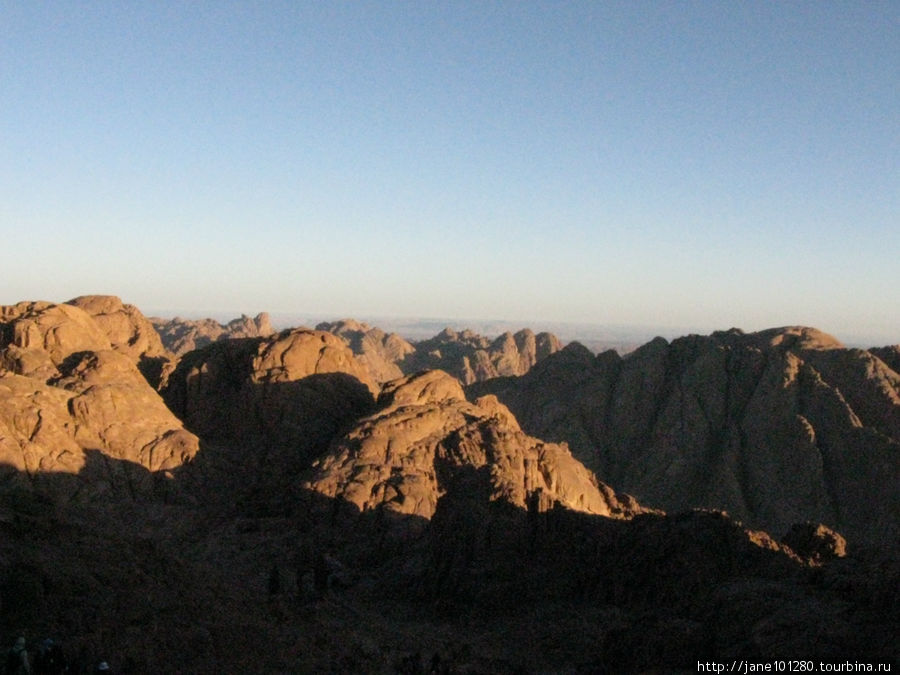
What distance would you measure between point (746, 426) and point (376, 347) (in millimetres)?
88264

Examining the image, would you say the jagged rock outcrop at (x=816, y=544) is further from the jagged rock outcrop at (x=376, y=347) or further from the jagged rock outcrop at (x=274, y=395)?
the jagged rock outcrop at (x=376, y=347)

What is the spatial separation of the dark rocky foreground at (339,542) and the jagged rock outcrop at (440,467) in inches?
5.8

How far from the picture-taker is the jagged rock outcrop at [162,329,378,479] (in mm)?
50094

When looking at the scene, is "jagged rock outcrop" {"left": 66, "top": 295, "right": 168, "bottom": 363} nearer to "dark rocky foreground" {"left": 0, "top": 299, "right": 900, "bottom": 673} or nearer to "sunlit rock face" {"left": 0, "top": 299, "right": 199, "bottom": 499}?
"dark rocky foreground" {"left": 0, "top": 299, "right": 900, "bottom": 673}

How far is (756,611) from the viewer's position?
2345 centimetres

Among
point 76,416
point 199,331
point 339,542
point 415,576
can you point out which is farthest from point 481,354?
point 415,576

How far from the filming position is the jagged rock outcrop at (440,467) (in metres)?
41.4

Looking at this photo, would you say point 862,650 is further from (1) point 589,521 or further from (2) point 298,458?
(2) point 298,458

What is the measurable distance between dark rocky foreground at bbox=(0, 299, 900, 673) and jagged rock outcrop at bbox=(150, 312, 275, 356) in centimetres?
8242

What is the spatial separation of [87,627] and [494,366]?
4436 inches

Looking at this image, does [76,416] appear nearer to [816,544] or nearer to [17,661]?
[17,661]

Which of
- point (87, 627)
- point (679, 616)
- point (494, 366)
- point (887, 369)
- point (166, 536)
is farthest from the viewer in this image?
point (494, 366)

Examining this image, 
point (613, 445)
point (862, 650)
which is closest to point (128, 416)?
point (862, 650)

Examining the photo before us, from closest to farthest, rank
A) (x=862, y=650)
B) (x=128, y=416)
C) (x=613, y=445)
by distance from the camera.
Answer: (x=862, y=650), (x=128, y=416), (x=613, y=445)
